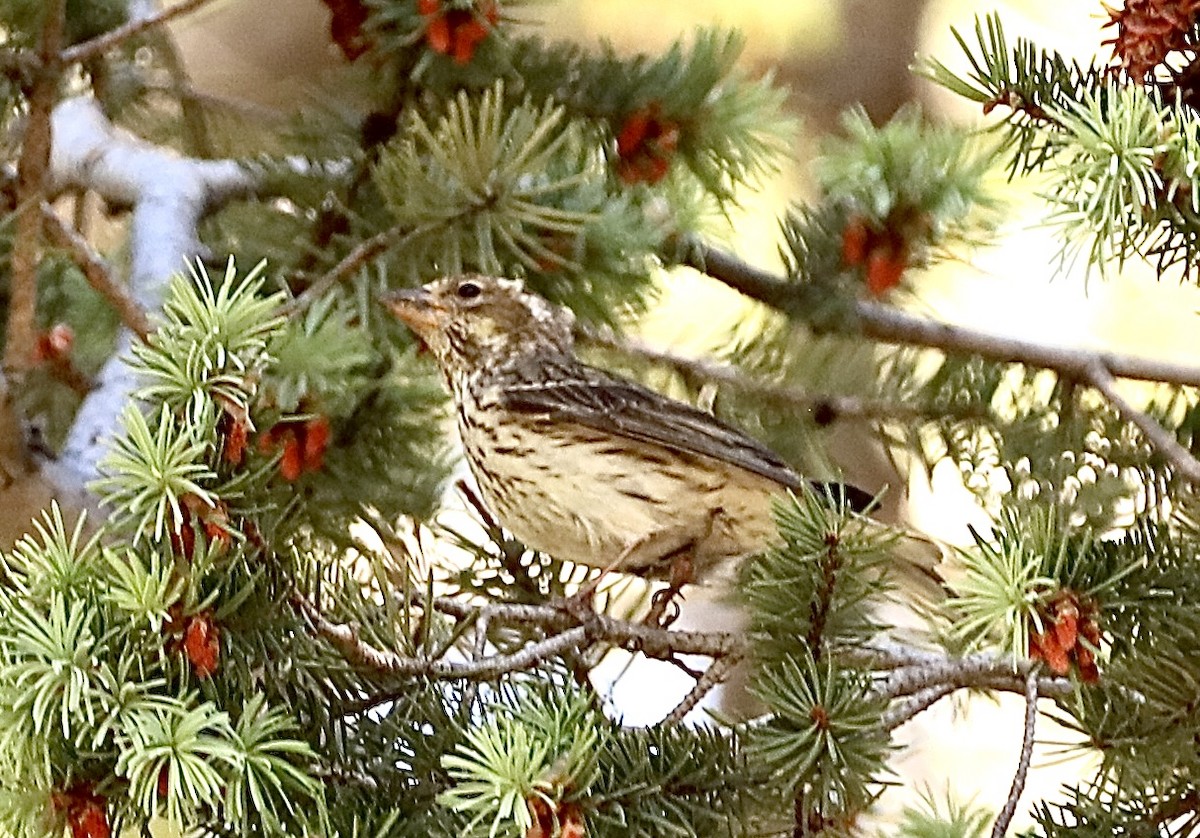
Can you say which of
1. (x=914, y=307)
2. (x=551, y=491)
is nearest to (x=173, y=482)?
(x=551, y=491)

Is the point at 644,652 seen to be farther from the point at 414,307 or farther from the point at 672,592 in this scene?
the point at 414,307

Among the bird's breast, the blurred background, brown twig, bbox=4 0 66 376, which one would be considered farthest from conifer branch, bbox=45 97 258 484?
the blurred background

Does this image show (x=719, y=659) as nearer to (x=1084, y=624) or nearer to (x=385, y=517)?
(x=1084, y=624)

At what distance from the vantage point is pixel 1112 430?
100 centimetres

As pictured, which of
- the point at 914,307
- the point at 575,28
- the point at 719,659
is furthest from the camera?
the point at 575,28

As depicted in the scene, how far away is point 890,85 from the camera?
2227mm

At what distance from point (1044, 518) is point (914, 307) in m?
0.73

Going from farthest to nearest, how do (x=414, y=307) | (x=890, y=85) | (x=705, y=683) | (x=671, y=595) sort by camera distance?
1. (x=890, y=85)
2. (x=414, y=307)
3. (x=671, y=595)
4. (x=705, y=683)

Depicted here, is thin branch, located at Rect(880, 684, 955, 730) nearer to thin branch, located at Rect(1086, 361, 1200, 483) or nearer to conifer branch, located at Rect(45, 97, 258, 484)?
thin branch, located at Rect(1086, 361, 1200, 483)

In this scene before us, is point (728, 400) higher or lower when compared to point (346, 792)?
higher

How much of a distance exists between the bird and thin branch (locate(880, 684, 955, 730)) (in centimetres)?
20

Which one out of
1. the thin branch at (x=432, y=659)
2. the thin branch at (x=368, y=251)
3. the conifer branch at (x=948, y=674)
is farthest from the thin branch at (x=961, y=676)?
the thin branch at (x=368, y=251)

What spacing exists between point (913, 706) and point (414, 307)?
0.46 m

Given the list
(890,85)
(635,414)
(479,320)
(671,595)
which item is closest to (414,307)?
(479,320)
